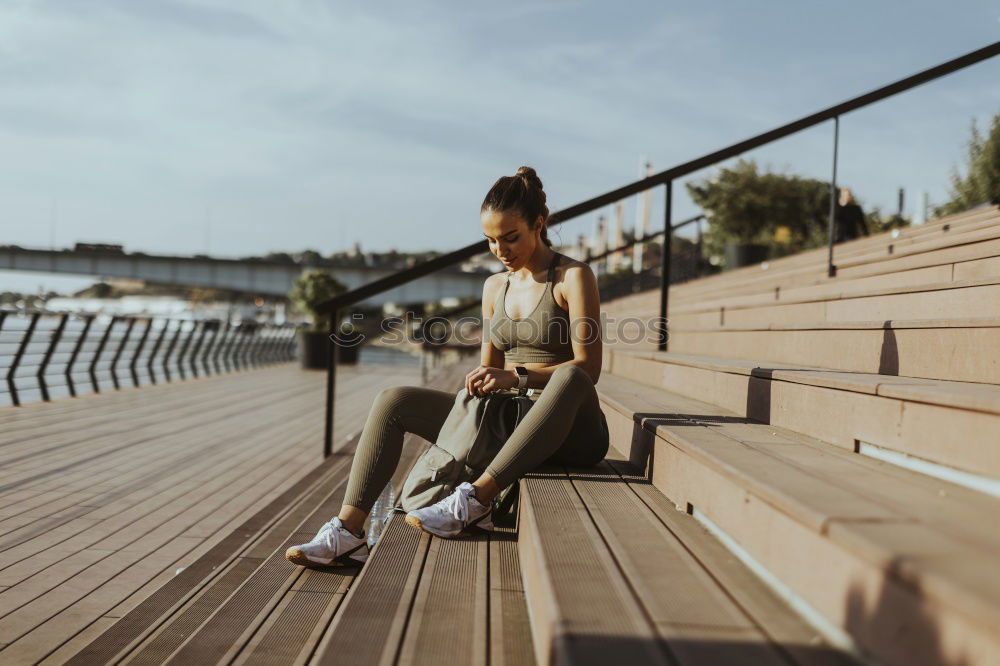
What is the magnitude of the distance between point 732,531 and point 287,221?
39247 mm

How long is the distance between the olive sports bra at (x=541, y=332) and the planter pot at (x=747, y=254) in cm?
1038

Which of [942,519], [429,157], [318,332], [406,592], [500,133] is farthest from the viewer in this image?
[429,157]

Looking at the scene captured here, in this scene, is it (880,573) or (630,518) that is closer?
(880,573)

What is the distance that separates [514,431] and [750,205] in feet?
57.0

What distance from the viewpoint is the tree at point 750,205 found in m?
17.8

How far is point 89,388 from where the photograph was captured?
31.1 feet

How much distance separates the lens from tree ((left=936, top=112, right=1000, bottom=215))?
38.1ft

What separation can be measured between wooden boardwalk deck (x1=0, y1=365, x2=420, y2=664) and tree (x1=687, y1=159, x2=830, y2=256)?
13.2 meters

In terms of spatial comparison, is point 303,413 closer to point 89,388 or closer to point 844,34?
point 89,388

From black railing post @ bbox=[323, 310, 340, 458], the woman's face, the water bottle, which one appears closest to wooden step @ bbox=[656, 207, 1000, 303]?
the woman's face

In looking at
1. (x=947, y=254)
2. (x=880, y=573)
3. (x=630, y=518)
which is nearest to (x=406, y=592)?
(x=630, y=518)

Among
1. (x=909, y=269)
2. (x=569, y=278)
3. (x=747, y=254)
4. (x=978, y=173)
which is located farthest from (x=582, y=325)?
(x=978, y=173)

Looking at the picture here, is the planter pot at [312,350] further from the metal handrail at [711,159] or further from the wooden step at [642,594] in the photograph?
the wooden step at [642,594]

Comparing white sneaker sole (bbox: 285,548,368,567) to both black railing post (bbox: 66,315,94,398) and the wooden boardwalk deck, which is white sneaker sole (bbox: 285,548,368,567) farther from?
black railing post (bbox: 66,315,94,398)
